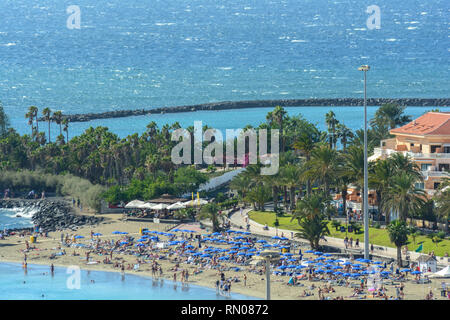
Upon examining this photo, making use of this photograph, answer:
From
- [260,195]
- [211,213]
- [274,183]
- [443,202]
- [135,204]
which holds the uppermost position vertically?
[443,202]

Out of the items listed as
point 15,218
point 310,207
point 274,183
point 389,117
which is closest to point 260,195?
point 274,183

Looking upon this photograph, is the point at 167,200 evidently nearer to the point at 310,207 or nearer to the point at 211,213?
the point at 211,213

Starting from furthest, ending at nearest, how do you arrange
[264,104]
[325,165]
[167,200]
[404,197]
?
1. [264,104]
2. [167,200]
3. [325,165]
4. [404,197]

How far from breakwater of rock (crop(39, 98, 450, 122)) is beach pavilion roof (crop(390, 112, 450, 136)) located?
90795mm

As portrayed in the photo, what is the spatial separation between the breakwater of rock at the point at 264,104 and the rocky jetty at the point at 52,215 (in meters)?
77.0

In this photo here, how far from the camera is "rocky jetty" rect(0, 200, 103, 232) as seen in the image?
89.2 m

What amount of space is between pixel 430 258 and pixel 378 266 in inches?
157

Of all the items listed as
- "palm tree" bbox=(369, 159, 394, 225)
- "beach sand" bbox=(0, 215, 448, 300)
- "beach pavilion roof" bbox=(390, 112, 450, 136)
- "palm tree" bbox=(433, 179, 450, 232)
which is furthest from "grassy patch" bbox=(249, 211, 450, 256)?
"beach pavilion roof" bbox=(390, 112, 450, 136)

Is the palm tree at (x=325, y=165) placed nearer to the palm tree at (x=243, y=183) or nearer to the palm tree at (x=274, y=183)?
the palm tree at (x=274, y=183)

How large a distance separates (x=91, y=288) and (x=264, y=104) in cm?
12716

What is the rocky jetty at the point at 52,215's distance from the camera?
293 ft

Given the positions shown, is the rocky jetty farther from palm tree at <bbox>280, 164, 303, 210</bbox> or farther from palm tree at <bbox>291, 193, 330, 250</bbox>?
palm tree at <bbox>291, 193, 330, 250</bbox>

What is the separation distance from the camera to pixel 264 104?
19025 cm
